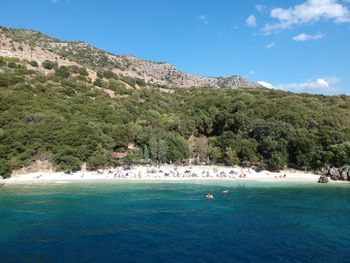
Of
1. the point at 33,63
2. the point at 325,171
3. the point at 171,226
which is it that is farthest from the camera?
the point at 33,63

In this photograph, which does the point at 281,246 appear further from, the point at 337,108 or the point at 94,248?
the point at 337,108

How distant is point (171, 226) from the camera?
98.7 feet

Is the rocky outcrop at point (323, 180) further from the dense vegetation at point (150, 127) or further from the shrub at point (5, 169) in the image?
the shrub at point (5, 169)

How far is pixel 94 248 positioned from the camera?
23.6 metres

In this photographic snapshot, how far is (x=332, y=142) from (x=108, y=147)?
48085mm

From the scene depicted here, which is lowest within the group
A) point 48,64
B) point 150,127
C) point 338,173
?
point 338,173

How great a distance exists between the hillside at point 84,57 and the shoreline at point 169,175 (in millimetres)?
60799

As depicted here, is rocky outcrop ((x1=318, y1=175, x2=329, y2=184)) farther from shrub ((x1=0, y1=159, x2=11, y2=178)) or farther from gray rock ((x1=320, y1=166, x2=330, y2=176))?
shrub ((x1=0, y1=159, x2=11, y2=178))

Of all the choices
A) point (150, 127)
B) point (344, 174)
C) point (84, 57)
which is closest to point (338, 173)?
point (344, 174)

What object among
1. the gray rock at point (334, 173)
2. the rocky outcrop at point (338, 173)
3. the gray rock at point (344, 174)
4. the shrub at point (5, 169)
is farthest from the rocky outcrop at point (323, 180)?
the shrub at point (5, 169)

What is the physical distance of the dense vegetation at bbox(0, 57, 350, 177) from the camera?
67500 mm

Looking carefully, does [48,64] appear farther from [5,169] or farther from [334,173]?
[334,173]

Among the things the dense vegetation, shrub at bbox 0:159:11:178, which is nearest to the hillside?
the dense vegetation

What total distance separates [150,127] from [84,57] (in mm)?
94689
